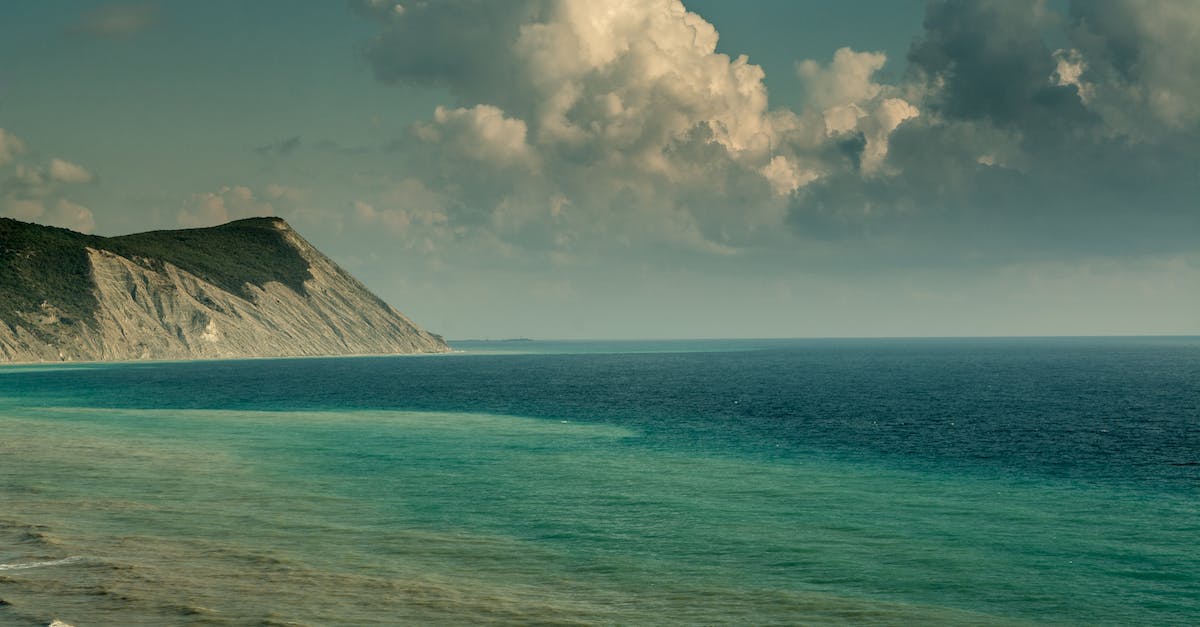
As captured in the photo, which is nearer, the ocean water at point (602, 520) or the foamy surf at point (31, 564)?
the ocean water at point (602, 520)

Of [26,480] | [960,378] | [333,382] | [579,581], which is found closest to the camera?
[579,581]

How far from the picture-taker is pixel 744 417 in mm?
90625

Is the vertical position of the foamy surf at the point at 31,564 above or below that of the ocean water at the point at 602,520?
above

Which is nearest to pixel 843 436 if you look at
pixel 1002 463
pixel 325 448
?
pixel 1002 463

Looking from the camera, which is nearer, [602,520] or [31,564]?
[31,564]

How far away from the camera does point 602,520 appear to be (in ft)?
131

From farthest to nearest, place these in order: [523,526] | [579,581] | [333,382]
Result: [333,382], [523,526], [579,581]

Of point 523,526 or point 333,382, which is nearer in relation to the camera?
point 523,526

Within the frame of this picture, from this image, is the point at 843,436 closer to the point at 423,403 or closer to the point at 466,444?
the point at 466,444

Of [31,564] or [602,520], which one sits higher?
[31,564]

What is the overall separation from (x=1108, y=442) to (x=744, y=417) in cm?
3253

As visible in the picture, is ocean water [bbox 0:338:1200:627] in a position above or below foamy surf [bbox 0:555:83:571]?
below

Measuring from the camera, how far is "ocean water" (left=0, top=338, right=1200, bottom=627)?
26.7 meters

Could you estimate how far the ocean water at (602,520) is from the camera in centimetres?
2666
